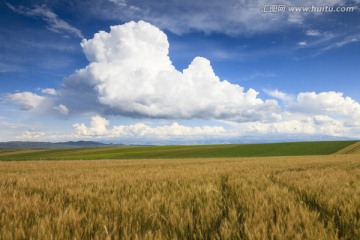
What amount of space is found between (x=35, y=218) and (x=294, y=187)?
194 inches

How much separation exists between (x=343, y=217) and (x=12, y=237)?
360 centimetres

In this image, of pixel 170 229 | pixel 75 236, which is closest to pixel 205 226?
pixel 170 229

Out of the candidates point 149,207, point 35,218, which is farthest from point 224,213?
point 35,218

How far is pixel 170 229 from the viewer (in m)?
2.90

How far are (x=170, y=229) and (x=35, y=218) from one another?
1.70m

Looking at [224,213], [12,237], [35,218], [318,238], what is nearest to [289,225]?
[318,238]

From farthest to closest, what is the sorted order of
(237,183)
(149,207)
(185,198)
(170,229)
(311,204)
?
(237,183)
(185,198)
(311,204)
(149,207)
(170,229)

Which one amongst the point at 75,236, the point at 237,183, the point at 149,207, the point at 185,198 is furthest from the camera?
the point at 237,183

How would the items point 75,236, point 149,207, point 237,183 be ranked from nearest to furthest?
point 75,236 < point 149,207 < point 237,183

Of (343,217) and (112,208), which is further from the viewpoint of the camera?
Answer: (112,208)

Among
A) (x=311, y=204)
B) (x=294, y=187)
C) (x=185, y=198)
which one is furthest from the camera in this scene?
(x=294, y=187)

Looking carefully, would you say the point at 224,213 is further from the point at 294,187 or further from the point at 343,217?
the point at 294,187

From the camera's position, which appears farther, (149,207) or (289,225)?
(149,207)

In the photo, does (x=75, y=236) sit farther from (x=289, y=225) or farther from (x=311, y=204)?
(x=311, y=204)
